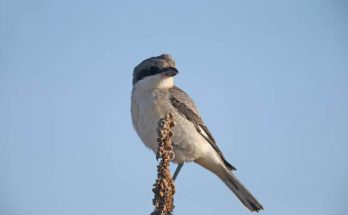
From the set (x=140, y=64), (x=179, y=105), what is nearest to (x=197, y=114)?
(x=179, y=105)

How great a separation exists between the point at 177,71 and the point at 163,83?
354 millimetres

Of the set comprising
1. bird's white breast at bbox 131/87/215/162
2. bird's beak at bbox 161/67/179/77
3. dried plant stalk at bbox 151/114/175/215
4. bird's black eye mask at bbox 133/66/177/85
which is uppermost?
bird's black eye mask at bbox 133/66/177/85

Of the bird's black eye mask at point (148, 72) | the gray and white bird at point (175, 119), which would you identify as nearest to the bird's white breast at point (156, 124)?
the gray and white bird at point (175, 119)

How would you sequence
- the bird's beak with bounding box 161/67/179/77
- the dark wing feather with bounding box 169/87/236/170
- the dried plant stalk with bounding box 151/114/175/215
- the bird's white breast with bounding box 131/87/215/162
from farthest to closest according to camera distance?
the dark wing feather with bounding box 169/87/236/170, the bird's beak with bounding box 161/67/179/77, the bird's white breast with bounding box 131/87/215/162, the dried plant stalk with bounding box 151/114/175/215

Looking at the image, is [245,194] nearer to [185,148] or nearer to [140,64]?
[185,148]

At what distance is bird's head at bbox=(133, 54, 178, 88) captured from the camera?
380 inches

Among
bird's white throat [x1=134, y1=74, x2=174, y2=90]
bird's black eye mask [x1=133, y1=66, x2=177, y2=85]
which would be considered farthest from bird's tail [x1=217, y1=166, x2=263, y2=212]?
bird's black eye mask [x1=133, y1=66, x2=177, y2=85]

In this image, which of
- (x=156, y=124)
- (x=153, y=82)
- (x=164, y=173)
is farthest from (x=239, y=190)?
(x=164, y=173)

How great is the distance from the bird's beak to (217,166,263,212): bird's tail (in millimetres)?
1936

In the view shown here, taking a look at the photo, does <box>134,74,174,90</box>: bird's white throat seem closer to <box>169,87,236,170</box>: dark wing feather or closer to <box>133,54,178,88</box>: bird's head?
<box>133,54,178,88</box>: bird's head

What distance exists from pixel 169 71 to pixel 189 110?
82cm

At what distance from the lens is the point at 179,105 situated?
9.89 meters

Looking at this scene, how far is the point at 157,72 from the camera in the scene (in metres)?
9.73

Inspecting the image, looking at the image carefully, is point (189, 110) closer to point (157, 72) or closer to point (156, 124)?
point (157, 72)
